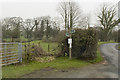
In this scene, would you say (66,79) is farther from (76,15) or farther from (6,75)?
(76,15)

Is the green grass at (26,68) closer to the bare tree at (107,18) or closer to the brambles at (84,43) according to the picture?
the brambles at (84,43)

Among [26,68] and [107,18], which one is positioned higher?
[107,18]

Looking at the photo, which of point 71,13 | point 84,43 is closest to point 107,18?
point 71,13

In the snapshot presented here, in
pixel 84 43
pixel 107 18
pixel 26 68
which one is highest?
pixel 107 18

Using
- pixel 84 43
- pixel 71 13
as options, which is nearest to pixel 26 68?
pixel 84 43

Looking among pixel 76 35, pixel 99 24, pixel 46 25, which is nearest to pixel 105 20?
pixel 99 24

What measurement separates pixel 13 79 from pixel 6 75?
0.66 meters

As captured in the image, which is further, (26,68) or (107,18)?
(107,18)

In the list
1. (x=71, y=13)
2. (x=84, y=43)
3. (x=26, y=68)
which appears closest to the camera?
(x=26, y=68)

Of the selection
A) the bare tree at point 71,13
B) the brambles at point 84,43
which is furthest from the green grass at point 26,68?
the bare tree at point 71,13

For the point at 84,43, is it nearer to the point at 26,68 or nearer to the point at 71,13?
the point at 26,68

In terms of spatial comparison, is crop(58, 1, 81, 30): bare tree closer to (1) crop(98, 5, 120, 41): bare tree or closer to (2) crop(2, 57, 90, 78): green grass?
(1) crop(98, 5, 120, 41): bare tree

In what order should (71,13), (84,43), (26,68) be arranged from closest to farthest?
(26,68) < (84,43) < (71,13)

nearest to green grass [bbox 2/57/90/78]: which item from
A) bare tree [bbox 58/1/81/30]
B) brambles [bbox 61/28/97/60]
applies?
brambles [bbox 61/28/97/60]
